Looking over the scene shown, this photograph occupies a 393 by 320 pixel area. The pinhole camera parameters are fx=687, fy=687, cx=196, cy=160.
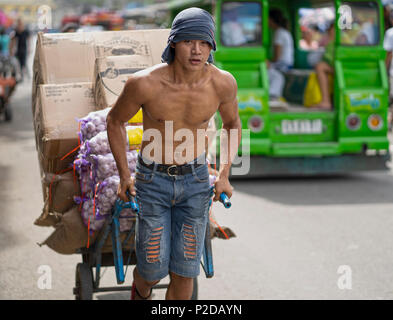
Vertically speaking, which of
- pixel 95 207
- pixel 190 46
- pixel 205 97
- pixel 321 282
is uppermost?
pixel 190 46

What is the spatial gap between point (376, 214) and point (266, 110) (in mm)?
2143

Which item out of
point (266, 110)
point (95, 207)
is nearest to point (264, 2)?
point (266, 110)

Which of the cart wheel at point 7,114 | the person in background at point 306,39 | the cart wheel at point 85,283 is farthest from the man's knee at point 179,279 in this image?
the cart wheel at point 7,114

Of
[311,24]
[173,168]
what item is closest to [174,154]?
[173,168]

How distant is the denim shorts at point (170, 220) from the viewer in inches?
140

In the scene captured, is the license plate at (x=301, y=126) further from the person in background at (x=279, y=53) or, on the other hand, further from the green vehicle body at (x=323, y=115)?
the person in background at (x=279, y=53)

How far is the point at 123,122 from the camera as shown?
3.52 meters

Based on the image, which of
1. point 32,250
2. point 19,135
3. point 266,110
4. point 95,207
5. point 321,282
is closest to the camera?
point 95,207

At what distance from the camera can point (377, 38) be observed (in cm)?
907

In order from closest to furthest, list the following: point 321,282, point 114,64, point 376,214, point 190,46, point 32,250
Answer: point 190,46 < point 114,64 < point 321,282 < point 32,250 < point 376,214

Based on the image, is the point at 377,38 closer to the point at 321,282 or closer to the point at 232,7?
the point at 232,7

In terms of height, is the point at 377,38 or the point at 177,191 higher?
the point at 377,38

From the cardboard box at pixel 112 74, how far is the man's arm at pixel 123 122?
0.72 metres

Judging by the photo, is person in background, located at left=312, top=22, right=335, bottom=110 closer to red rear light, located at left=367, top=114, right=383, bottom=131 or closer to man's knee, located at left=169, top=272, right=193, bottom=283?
red rear light, located at left=367, top=114, right=383, bottom=131
